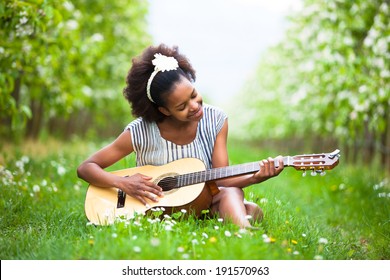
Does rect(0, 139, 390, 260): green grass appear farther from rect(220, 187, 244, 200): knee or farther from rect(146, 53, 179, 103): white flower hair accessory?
rect(146, 53, 179, 103): white flower hair accessory

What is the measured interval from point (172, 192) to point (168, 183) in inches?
4.2

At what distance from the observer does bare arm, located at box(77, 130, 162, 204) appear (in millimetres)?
4293

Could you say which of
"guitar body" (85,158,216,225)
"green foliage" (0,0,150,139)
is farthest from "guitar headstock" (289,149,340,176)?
"green foliage" (0,0,150,139)

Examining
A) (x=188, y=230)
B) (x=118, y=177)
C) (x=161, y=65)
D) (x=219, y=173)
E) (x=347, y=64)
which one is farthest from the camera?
(x=347, y=64)

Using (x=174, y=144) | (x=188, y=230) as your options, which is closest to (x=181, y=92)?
(x=174, y=144)

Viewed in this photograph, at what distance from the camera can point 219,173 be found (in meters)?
4.11

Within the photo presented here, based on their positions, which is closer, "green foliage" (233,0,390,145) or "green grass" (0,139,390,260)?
"green grass" (0,139,390,260)

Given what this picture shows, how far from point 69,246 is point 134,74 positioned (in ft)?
5.65

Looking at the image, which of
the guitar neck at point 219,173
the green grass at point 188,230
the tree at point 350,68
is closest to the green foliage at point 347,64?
the tree at point 350,68

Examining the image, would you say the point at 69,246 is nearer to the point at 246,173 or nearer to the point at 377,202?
the point at 246,173

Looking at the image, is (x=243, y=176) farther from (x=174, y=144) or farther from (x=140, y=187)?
(x=140, y=187)

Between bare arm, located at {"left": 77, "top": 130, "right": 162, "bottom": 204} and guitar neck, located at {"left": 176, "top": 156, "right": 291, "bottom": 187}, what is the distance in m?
0.24

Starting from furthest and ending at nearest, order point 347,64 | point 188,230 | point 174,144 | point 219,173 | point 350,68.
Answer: point 347,64 < point 350,68 < point 174,144 < point 219,173 < point 188,230
